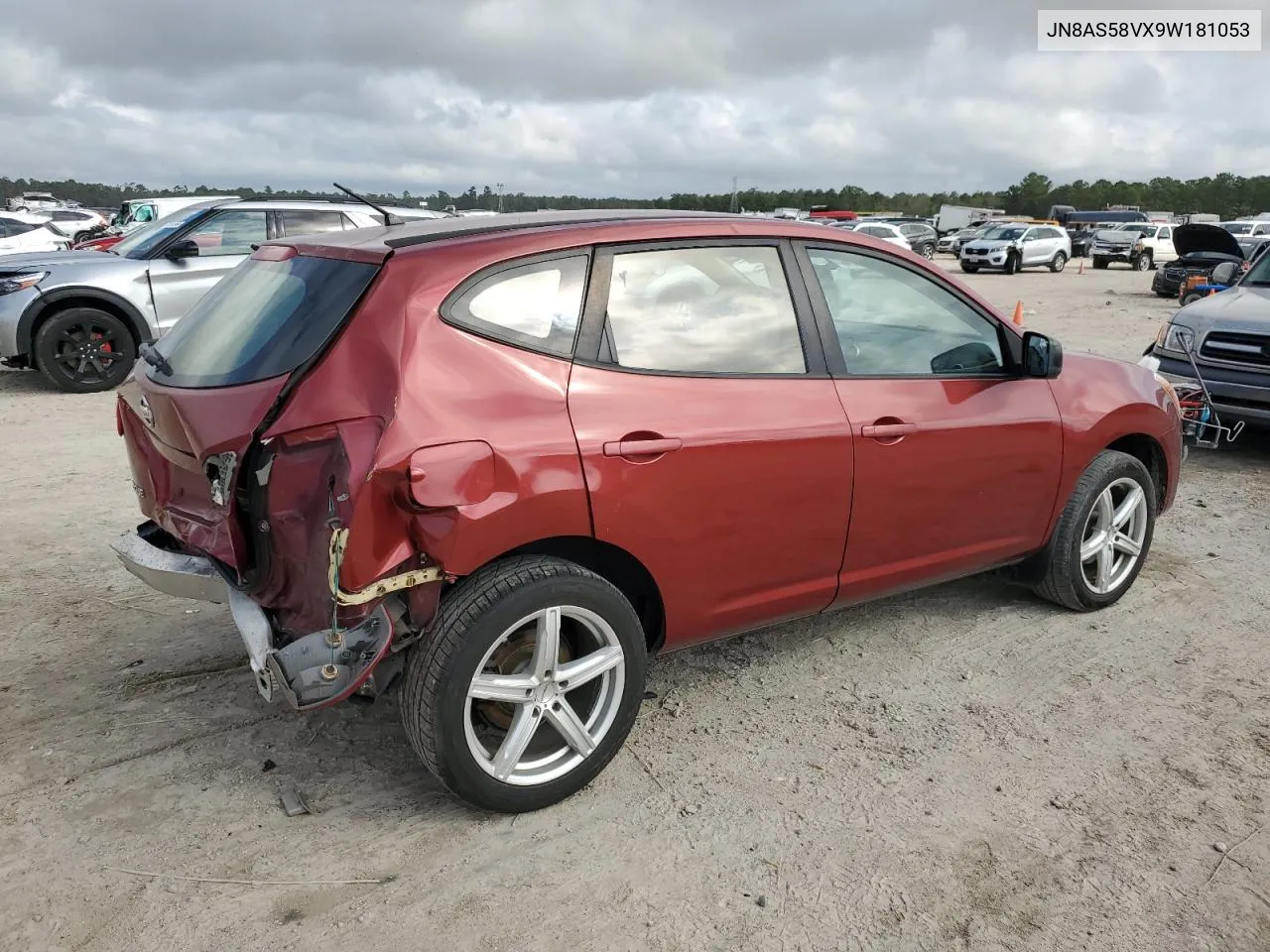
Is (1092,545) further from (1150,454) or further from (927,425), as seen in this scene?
(927,425)

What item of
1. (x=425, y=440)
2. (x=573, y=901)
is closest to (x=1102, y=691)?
(x=573, y=901)

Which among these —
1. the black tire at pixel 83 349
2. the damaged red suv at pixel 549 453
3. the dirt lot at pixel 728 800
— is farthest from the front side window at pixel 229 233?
the damaged red suv at pixel 549 453

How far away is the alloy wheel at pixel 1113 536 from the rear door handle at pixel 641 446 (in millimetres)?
2256

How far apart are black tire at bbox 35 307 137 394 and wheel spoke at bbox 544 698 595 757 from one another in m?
8.05

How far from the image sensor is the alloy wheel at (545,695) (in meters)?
2.78

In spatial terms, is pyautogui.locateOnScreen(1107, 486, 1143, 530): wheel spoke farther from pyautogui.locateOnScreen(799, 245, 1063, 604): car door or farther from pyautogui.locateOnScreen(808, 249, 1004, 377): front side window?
pyautogui.locateOnScreen(808, 249, 1004, 377): front side window

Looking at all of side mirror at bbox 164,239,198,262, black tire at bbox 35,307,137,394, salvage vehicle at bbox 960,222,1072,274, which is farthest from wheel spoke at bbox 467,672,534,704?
salvage vehicle at bbox 960,222,1072,274

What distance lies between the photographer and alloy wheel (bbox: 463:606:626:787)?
278 centimetres

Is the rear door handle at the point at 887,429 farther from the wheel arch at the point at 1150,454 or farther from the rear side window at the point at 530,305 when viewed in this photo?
the wheel arch at the point at 1150,454

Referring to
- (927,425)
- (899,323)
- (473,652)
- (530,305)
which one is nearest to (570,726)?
(473,652)

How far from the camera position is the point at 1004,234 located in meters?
31.5

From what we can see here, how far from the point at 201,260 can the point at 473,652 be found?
8404mm

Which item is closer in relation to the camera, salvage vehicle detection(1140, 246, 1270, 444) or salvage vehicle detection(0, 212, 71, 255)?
salvage vehicle detection(1140, 246, 1270, 444)

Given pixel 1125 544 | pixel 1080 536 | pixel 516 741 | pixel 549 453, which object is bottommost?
pixel 516 741
